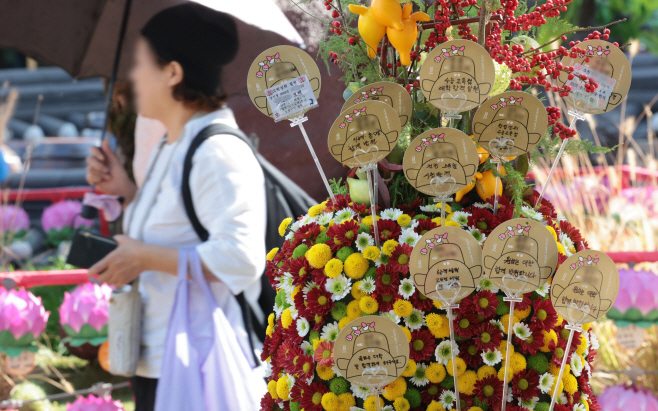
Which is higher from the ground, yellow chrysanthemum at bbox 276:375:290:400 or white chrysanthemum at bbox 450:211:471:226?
white chrysanthemum at bbox 450:211:471:226

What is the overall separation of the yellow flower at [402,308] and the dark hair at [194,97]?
1.01 meters

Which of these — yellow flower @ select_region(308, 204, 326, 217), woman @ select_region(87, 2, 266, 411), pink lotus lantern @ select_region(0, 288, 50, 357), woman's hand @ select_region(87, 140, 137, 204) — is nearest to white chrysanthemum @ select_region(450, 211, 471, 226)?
yellow flower @ select_region(308, 204, 326, 217)

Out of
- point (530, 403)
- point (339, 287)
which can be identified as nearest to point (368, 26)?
point (339, 287)

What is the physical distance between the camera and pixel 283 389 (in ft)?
2.65

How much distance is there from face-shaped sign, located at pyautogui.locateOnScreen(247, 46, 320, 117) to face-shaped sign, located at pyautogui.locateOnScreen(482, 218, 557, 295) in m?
0.36

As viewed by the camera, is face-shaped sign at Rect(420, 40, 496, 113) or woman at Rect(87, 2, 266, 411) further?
woman at Rect(87, 2, 266, 411)

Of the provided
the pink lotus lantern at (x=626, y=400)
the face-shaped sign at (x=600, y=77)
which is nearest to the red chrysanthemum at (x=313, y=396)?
the face-shaped sign at (x=600, y=77)

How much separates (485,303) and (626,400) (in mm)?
1120

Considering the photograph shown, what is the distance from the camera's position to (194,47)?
1.53 meters

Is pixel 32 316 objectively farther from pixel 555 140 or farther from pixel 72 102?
pixel 72 102

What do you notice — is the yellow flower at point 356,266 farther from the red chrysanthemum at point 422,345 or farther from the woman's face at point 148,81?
the woman's face at point 148,81

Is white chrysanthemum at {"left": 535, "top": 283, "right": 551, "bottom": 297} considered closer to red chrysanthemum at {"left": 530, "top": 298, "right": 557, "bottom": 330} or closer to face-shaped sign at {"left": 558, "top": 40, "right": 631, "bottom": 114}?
red chrysanthemum at {"left": 530, "top": 298, "right": 557, "bottom": 330}

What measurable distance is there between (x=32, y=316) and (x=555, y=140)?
5.08 feet

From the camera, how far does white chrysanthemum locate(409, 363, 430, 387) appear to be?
75 centimetres
